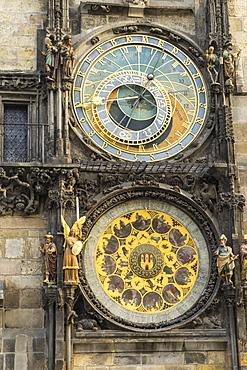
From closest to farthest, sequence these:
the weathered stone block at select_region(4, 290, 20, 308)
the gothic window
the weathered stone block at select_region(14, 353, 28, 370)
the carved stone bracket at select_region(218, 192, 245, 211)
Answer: the weathered stone block at select_region(14, 353, 28, 370), the weathered stone block at select_region(4, 290, 20, 308), the carved stone bracket at select_region(218, 192, 245, 211), the gothic window

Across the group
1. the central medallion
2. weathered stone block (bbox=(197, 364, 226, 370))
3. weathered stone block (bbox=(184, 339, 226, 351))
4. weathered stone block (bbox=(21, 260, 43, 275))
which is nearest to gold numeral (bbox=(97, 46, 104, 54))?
the central medallion

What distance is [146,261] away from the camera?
1517 centimetres

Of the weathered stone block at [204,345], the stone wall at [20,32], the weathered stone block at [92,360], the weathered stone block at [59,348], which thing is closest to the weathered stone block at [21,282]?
the weathered stone block at [59,348]

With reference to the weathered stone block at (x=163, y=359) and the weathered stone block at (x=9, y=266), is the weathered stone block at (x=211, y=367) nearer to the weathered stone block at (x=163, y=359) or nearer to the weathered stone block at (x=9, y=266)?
the weathered stone block at (x=163, y=359)

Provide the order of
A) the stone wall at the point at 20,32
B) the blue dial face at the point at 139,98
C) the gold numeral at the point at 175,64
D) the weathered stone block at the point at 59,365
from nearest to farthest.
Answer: the weathered stone block at the point at 59,365
the blue dial face at the point at 139,98
the stone wall at the point at 20,32
the gold numeral at the point at 175,64

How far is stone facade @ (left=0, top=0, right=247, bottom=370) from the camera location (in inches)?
571

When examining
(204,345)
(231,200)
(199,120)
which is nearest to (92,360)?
(204,345)

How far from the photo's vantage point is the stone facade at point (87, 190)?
47.6 ft

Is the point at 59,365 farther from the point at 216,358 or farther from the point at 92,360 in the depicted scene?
the point at 216,358

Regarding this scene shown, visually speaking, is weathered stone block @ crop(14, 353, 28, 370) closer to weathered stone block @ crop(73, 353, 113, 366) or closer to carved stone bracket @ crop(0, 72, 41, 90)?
weathered stone block @ crop(73, 353, 113, 366)

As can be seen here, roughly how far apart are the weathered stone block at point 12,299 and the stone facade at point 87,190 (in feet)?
0.05

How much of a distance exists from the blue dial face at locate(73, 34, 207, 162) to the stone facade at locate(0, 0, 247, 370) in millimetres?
244

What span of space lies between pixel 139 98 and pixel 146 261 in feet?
9.36

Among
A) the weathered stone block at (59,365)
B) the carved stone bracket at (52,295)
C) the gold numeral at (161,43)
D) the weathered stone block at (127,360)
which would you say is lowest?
the weathered stone block at (59,365)
